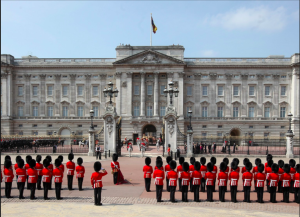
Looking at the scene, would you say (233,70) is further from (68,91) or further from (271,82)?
(68,91)

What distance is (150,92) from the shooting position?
5359cm

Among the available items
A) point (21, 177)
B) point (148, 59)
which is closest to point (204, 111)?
point (148, 59)

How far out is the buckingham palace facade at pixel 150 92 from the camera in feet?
172

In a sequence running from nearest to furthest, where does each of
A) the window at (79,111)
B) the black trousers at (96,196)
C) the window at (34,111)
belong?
1. the black trousers at (96,196)
2. the window at (79,111)
3. the window at (34,111)

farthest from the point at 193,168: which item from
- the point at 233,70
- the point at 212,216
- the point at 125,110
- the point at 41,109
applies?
the point at 41,109

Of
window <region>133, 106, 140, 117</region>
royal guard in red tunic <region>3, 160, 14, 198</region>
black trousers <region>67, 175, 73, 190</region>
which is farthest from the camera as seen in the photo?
window <region>133, 106, 140, 117</region>

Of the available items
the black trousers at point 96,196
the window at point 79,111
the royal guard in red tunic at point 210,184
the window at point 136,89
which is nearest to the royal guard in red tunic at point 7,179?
the black trousers at point 96,196

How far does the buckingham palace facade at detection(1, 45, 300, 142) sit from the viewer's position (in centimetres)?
5238

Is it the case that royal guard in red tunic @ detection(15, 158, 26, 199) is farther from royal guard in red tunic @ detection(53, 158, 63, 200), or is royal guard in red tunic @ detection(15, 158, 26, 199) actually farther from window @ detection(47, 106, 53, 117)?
window @ detection(47, 106, 53, 117)

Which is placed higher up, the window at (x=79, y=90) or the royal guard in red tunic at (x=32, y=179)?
the window at (x=79, y=90)

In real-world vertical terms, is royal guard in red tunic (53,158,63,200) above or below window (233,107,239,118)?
below

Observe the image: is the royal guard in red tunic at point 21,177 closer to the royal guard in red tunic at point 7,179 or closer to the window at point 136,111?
the royal guard in red tunic at point 7,179

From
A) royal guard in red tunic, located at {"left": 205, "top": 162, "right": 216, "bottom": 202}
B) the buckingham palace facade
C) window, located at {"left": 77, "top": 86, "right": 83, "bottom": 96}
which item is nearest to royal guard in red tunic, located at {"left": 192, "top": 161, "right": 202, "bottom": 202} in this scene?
royal guard in red tunic, located at {"left": 205, "top": 162, "right": 216, "bottom": 202}

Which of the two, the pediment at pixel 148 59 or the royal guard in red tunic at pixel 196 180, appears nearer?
the royal guard in red tunic at pixel 196 180
